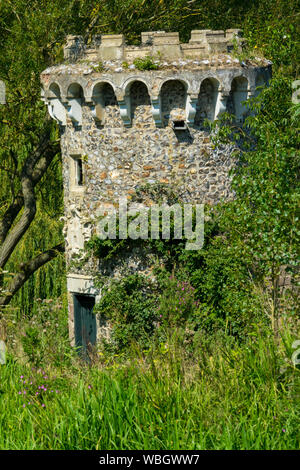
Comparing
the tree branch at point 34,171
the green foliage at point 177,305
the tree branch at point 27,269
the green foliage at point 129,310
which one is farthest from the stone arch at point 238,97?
the tree branch at point 27,269

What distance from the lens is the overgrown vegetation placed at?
345 inches

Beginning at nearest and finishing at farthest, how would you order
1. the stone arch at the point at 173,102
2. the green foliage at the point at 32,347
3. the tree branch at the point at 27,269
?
the green foliage at the point at 32,347, the stone arch at the point at 173,102, the tree branch at the point at 27,269

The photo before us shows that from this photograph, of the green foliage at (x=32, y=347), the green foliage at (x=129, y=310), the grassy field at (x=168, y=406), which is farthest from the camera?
the green foliage at (x=129, y=310)

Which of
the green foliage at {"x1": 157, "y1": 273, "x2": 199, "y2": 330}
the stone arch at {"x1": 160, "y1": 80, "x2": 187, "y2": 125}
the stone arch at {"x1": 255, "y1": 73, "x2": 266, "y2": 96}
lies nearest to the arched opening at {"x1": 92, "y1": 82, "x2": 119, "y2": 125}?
the stone arch at {"x1": 160, "y1": 80, "x2": 187, "y2": 125}

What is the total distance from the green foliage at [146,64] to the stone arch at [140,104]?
350mm

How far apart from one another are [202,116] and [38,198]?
753 centimetres

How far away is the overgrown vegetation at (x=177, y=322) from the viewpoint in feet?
28.8

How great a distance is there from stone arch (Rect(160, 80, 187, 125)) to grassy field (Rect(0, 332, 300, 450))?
15.1 feet

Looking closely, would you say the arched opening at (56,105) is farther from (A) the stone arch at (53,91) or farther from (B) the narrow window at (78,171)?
(B) the narrow window at (78,171)

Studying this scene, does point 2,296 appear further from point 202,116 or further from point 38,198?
point 202,116

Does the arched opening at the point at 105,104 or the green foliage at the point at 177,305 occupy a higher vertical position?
the arched opening at the point at 105,104

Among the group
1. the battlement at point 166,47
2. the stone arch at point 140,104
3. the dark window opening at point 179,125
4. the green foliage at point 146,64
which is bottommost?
the dark window opening at point 179,125

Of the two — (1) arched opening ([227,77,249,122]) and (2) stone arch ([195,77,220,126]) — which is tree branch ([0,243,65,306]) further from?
(1) arched opening ([227,77,249,122])

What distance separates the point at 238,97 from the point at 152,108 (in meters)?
1.63
